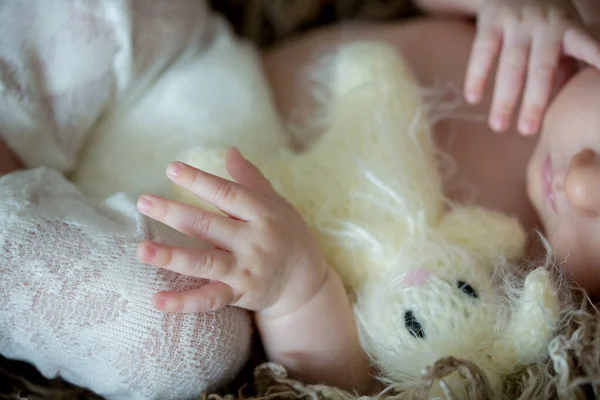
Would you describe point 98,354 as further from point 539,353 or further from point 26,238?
point 539,353

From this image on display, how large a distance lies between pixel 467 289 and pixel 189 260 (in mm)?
316

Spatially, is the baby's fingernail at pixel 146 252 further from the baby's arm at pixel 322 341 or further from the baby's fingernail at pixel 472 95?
the baby's fingernail at pixel 472 95

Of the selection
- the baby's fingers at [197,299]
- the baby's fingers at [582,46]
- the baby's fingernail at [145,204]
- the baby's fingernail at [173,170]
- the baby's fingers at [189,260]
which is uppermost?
the baby's fingers at [582,46]

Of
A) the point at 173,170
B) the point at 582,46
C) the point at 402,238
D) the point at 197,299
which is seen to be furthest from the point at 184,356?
the point at 582,46

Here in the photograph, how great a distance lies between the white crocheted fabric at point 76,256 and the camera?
54cm

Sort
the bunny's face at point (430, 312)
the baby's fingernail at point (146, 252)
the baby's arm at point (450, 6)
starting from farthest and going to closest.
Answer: the baby's arm at point (450, 6) < the bunny's face at point (430, 312) < the baby's fingernail at point (146, 252)

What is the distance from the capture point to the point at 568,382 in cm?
50

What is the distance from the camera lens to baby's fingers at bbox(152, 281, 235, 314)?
1.64 ft

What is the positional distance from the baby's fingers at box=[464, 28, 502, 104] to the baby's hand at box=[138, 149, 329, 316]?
0.32m

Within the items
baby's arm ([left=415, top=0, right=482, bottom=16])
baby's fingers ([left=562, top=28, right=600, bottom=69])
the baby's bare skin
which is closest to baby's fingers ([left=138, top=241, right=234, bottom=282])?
the baby's bare skin

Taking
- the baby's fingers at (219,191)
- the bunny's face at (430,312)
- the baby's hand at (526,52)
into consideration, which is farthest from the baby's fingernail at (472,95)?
the baby's fingers at (219,191)

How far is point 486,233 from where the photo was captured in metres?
0.69

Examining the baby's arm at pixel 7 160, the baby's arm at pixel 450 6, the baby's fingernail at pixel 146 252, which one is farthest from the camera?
the baby's arm at pixel 450 6

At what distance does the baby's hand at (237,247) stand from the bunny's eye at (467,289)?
163mm
